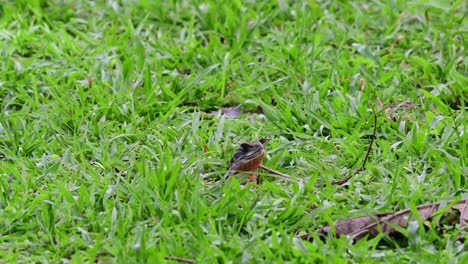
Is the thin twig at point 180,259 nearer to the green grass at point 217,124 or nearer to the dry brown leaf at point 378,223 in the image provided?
the green grass at point 217,124

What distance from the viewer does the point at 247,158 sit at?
3918 millimetres

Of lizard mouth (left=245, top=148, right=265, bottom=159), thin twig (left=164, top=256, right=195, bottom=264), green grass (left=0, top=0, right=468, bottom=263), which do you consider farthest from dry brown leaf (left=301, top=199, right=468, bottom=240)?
lizard mouth (left=245, top=148, right=265, bottom=159)

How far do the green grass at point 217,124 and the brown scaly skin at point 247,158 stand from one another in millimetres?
75

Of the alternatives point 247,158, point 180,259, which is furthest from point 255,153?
point 180,259

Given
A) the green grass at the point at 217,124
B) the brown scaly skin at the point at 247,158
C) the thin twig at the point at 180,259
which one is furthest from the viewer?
the brown scaly skin at the point at 247,158

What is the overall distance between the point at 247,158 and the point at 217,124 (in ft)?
1.70

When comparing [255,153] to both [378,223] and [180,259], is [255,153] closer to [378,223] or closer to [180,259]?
[378,223]

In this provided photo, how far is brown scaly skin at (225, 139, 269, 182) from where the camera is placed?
3900 mm

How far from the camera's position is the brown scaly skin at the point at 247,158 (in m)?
3.90

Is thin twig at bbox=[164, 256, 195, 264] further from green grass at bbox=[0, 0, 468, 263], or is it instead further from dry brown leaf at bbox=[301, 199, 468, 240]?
dry brown leaf at bbox=[301, 199, 468, 240]

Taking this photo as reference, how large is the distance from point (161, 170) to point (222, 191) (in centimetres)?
26

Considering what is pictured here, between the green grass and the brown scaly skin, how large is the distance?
0.08m

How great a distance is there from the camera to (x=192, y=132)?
4289 millimetres

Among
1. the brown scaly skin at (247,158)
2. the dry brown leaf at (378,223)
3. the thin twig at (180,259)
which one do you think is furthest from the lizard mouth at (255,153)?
the thin twig at (180,259)
